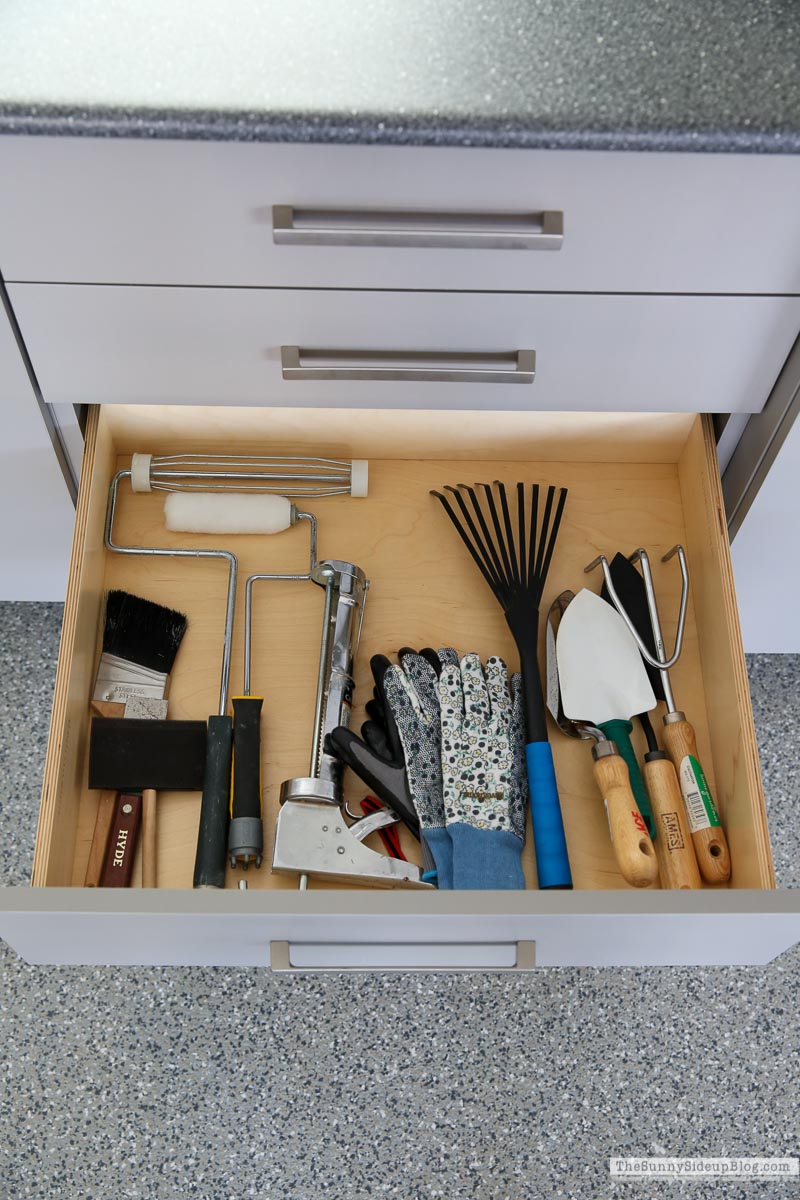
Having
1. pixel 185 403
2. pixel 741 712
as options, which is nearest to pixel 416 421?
pixel 185 403

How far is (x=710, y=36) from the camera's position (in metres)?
0.85

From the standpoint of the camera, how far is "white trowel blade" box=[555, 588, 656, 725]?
3.56ft

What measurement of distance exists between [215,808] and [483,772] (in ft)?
0.82

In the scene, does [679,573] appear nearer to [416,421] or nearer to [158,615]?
[416,421]

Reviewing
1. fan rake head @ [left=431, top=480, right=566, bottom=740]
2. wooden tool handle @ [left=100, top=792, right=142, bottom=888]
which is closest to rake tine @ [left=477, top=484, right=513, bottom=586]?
fan rake head @ [left=431, top=480, right=566, bottom=740]

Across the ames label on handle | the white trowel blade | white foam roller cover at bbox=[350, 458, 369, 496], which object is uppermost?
white foam roller cover at bbox=[350, 458, 369, 496]

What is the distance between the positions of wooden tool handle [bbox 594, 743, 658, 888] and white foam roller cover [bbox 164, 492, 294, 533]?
0.42 meters

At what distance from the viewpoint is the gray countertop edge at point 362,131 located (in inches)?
31.5

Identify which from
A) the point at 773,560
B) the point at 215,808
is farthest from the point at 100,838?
the point at 773,560

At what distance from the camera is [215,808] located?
1024 millimetres

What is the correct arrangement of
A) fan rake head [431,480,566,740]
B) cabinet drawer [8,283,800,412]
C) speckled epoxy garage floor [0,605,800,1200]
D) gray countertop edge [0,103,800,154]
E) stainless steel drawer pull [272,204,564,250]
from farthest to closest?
speckled epoxy garage floor [0,605,800,1200], fan rake head [431,480,566,740], cabinet drawer [8,283,800,412], stainless steel drawer pull [272,204,564,250], gray countertop edge [0,103,800,154]

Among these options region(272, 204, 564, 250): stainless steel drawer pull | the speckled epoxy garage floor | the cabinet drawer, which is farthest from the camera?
the speckled epoxy garage floor

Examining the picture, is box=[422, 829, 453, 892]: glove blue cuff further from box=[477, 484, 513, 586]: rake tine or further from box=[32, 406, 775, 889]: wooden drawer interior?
box=[477, 484, 513, 586]: rake tine

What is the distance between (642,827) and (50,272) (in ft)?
2.33
